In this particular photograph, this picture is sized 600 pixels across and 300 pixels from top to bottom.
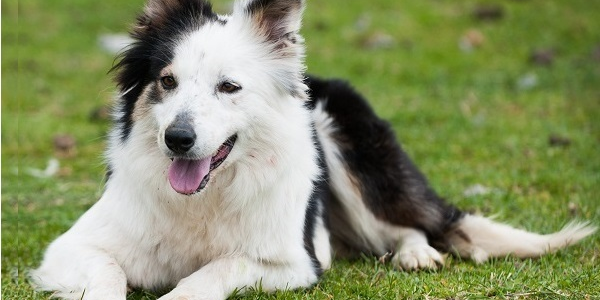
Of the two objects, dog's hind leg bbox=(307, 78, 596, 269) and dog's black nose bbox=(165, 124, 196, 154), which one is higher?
dog's black nose bbox=(165, 124, 196, 154)

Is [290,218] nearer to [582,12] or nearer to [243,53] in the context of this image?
[243,53]

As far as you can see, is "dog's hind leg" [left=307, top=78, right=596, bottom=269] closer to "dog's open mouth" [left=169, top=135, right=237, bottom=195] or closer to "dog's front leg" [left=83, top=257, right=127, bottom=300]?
"dog's open mouth" [left=169, top=135, right=237, bottom=195]

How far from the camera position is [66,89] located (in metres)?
12.0

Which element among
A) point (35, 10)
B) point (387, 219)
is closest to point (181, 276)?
point (387, 219)

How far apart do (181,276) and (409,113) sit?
6.23 meters

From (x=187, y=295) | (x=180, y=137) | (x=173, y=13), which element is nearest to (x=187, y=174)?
(x=180, y=137)

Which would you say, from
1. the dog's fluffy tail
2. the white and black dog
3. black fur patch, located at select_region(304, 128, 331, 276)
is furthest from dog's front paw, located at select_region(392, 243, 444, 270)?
the white and black dog

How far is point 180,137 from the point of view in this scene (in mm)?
3953

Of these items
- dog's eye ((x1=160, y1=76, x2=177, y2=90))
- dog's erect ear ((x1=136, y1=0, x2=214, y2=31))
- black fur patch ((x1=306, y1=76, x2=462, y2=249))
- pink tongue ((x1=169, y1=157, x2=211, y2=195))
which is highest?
dog's erect ear ((x1=136, y1=0, x2=214, y2=31))

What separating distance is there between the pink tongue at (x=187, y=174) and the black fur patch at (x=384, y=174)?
1.69 m

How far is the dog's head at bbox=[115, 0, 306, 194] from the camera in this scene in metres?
4.07

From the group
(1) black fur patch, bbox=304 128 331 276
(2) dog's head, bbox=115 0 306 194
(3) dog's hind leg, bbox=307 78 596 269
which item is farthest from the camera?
(3) dog's hind leg, bbox=307 78 596 269

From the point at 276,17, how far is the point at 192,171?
3.11ft

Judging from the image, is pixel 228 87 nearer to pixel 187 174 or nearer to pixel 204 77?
pixel 204 77
